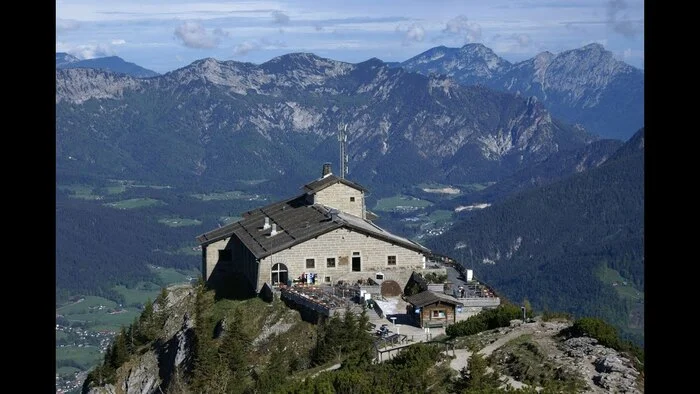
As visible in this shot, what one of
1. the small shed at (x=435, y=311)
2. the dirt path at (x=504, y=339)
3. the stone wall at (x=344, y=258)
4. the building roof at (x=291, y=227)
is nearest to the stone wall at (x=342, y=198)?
the building roof at (x=291, y=227)

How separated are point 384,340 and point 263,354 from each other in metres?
5.30

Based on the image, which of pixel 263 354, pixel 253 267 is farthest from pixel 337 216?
pixel 263 354

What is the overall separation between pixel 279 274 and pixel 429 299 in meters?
9.27

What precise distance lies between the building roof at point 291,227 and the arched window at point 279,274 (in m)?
0.80

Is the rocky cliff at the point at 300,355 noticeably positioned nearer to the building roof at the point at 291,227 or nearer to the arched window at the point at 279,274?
the arched window at the point at 279,274

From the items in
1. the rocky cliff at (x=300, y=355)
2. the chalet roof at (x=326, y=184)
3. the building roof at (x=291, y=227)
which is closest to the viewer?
the rocky cliff at (x=300, y=355)

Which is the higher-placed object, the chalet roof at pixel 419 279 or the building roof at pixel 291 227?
the building roof at pixel 291 227

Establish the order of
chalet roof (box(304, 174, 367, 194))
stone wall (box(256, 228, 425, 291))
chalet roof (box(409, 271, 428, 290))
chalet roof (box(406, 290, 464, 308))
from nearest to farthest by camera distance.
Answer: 1. chalet roof (box(406, 290, 464, 308))
2. chalet roof (box(409, 271, 428, 290))
3. stone wall (box(256, 228, 425, 291))
4. chalet roof (box(304, 174, 367, 194))

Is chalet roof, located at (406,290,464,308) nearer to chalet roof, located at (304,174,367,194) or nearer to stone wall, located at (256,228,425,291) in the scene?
stone wall, located at (256,228,425,291)

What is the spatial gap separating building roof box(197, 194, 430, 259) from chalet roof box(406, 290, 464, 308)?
660 cm

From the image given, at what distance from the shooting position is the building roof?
48.4 meters

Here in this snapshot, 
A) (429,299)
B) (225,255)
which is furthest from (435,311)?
(225,255)

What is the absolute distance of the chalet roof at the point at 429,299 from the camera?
40906mm

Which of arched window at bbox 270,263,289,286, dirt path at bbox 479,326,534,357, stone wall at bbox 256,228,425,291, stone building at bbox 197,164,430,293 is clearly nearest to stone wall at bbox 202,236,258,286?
stone building at bbox 197,164,430,293
